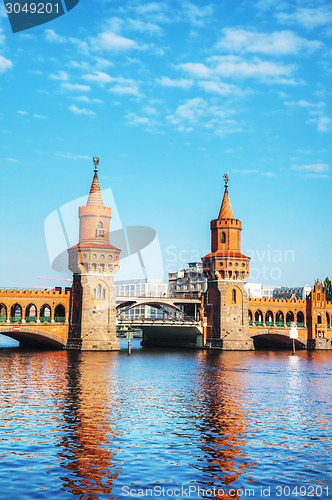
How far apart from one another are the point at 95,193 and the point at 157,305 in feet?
105

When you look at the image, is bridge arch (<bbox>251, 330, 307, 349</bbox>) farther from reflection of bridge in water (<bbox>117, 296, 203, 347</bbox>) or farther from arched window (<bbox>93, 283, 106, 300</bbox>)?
arched window (<bbox>93, 283, 106, 300</bbox>)

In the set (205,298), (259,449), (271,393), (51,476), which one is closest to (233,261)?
(205,298)

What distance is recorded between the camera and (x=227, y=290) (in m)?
113

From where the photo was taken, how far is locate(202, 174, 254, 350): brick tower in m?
112

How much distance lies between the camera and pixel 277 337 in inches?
4985

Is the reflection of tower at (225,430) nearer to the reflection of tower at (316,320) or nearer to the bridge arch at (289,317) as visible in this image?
the reflection of tower at (316,320)

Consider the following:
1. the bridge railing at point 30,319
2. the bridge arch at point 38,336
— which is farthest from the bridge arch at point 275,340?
the bridge railing at point 30,319

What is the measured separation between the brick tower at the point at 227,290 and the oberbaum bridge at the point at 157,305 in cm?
19

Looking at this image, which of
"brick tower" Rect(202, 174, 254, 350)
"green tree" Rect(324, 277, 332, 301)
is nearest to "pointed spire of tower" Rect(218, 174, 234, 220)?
"brick tower" Rect(202, 174, 254, 350)

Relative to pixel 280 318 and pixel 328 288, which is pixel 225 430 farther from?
pixel 328 288

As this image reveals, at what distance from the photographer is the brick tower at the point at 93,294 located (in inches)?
3957

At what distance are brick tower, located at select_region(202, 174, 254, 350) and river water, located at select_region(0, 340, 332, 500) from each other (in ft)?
153

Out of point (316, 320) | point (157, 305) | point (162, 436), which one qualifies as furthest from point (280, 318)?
point (162, 436)

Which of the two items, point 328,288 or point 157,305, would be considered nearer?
point 157,305
